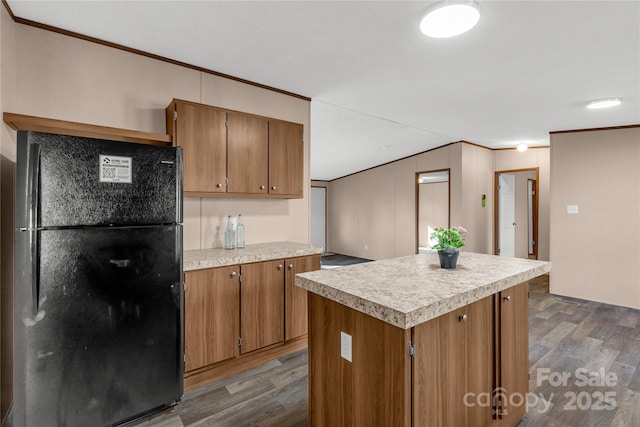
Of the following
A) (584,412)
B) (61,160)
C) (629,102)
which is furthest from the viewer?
(629,102)

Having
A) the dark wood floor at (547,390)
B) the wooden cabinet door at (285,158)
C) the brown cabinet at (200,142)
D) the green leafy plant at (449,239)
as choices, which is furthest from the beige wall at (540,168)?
the brown cabinet at (200,142)

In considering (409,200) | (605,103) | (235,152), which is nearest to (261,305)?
(235,152)

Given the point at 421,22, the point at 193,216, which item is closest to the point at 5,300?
the point at 193,216

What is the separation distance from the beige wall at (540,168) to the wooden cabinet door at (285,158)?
194 inches

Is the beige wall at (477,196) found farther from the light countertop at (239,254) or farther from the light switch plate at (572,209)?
the light countertop at (239,254)

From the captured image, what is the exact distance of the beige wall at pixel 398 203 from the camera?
5.77m

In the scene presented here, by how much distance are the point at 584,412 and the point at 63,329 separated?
3.13m

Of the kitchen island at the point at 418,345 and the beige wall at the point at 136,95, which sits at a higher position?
the beige wall at the point at 136,95

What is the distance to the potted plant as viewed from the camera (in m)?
1.84

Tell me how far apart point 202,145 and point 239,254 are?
0.90 meters

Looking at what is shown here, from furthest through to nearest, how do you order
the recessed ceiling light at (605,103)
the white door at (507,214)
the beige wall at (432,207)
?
1. the beige wall at (432,207)
2. the white door at (507,214)
3. the recessed ceiling light at (605,103)

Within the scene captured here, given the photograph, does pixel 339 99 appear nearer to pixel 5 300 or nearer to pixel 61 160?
pixel 61 160

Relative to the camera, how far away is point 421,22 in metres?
1.85

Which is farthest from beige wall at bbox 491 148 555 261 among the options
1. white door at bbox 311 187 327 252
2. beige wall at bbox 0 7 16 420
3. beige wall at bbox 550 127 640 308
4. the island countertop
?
beige wall at bbox 0 7 16 420
